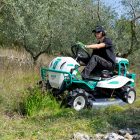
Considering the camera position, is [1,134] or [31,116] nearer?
[1,134]

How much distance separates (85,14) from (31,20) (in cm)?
546

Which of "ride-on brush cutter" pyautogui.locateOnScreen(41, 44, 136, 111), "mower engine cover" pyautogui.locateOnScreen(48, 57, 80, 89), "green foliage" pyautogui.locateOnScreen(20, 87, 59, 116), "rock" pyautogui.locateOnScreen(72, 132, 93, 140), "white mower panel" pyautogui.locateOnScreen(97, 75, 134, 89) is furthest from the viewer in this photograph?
"white mower panel" pyautogui.locateOnScreen(97, 75, 134, 89)

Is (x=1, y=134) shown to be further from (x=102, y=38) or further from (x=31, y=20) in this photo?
(x=31, y=20)

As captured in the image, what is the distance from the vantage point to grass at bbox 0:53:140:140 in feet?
19.7

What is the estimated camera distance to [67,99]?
8.84 m

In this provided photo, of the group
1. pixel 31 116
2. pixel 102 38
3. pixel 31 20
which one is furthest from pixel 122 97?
pixel 31 20

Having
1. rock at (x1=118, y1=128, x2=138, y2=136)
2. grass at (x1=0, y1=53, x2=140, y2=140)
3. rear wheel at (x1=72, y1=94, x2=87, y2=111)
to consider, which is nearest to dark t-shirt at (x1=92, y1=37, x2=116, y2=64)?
rear wheel at (x1=72, y1=94, x2=87, y2=111)

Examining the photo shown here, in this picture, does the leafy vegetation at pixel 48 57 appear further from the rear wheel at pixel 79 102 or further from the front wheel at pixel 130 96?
the rear wheel at pixel 79 102

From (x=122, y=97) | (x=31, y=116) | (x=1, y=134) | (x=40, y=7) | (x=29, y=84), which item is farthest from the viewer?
(x=40, y=7)

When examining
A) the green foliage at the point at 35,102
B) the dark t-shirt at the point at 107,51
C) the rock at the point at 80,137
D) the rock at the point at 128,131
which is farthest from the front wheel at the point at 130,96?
the rock at the point at 80,137

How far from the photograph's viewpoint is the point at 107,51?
9703 mm

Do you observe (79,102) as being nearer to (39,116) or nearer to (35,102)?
(35,102)

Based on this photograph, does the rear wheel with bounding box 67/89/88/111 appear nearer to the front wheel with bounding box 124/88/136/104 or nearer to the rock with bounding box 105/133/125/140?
the front wheel with bounding box 124/88/136/104

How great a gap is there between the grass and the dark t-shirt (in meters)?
1.66
